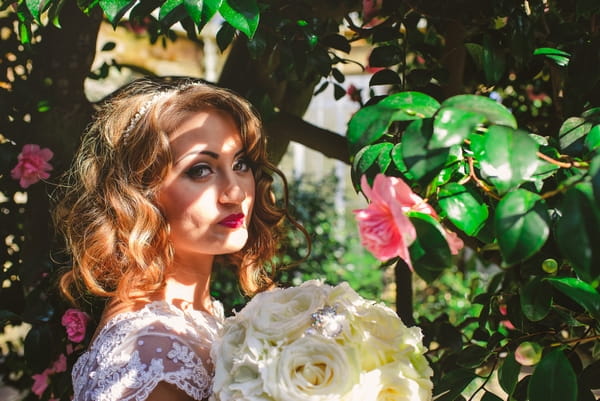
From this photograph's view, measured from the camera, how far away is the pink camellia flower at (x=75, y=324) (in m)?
1.83

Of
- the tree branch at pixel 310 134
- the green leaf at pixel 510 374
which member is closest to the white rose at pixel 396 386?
the green leaf at pixel 510 374

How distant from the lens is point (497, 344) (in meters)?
1.40

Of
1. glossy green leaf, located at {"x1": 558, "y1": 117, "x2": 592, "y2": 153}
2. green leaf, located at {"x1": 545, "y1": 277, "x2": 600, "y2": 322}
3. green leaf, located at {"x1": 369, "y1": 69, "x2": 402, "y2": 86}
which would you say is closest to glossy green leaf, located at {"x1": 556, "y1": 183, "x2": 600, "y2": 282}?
green leaf, located at {"x1": 545, "y1": 277, "x2": 600, "y2": 322}

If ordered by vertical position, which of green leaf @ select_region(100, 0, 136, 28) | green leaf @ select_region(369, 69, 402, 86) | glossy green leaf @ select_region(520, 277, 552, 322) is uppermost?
green leaf @ select_region(100, 0, 136, 28)

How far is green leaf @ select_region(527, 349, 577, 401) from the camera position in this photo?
91 centimetres

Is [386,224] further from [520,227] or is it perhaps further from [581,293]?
[581,293]

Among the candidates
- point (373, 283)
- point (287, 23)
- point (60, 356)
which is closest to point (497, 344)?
point (287, 23)

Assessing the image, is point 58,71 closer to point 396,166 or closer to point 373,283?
point 396,166

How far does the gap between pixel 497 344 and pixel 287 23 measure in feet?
2.97

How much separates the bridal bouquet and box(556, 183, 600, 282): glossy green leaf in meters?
0.48

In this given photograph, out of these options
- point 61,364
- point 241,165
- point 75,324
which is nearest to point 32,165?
point 75,324

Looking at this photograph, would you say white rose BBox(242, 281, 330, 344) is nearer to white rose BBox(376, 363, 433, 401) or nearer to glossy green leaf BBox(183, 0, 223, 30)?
white rose BBox(376, 363, 433, 401)

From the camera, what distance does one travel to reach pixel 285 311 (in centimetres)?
118

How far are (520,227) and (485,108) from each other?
0.15 metres
